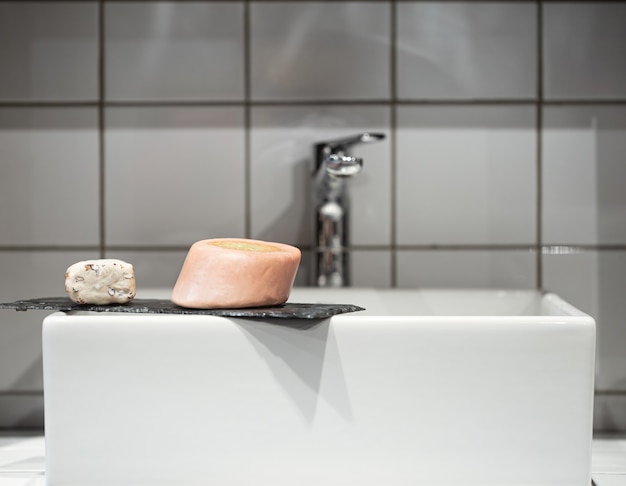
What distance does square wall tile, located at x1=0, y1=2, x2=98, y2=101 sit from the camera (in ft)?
3.02

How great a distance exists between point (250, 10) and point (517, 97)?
359 millimetres

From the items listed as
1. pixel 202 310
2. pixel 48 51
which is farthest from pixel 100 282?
pixel 48 51

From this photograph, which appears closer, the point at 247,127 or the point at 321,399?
the point at 321,399

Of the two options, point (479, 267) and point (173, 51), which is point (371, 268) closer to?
point (479, 267)

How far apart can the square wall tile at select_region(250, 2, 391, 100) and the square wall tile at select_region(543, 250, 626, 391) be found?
1.04 feet

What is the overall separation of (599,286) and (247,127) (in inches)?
19.5

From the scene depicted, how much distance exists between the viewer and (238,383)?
22.4 inches

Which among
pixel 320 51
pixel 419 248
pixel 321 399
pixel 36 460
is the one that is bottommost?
pixel 36 460

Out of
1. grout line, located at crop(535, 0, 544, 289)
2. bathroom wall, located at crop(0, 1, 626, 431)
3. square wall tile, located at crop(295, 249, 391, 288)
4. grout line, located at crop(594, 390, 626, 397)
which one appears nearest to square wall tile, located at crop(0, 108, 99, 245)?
bathroom wall, located at crop(0, 1, 626, 431)

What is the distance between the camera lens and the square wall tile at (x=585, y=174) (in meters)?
0.92

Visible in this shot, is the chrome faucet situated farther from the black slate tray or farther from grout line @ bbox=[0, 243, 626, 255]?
the black slate tray

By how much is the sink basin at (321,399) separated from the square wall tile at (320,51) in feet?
1.44

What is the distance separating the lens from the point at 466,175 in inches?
36.6

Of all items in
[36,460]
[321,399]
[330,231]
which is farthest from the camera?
[330,231]
